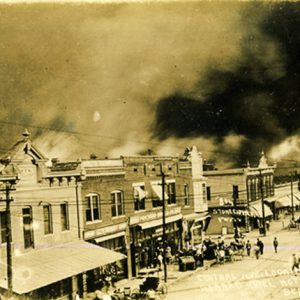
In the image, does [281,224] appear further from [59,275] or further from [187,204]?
[59,275]

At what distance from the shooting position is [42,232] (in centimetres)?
2473

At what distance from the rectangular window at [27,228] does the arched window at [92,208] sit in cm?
451

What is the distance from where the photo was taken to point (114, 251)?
29.5 meters

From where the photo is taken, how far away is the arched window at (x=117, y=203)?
30.5 meters

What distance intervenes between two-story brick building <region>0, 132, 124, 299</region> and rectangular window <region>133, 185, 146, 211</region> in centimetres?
606

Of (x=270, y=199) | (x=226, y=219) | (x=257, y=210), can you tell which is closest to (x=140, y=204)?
(x=226, y=219)

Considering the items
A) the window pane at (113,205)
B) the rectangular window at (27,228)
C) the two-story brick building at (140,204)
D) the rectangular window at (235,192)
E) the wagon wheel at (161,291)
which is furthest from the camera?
the rectangular window at (235,192)

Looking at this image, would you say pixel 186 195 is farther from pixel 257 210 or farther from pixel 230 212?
pixel 257 210

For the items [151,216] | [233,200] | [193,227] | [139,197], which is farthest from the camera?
[233,200]

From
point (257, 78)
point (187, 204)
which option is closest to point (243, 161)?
point (187, 204)

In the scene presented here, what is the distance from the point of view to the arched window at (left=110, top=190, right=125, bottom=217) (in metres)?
30.5

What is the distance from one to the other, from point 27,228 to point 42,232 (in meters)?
1.01

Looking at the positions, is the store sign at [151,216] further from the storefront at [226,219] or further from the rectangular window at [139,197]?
the storefront at [226,219]

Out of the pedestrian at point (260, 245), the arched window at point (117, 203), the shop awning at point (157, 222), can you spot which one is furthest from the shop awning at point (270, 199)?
the arched window at point (117, 203)
